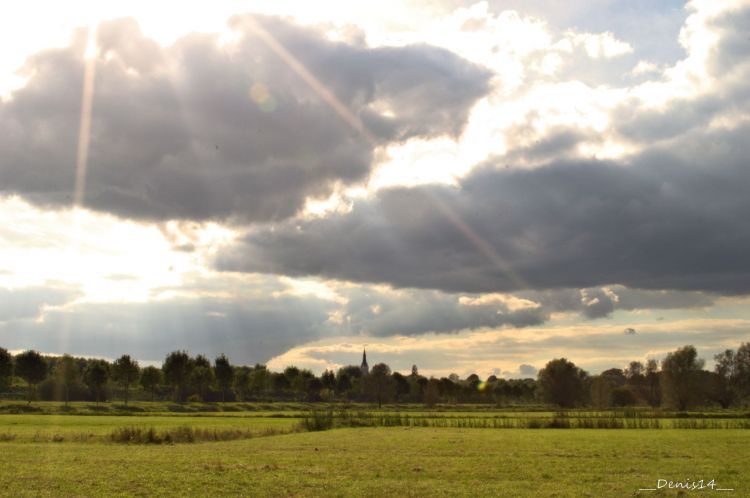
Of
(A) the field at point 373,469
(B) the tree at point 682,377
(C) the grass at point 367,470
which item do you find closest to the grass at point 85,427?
(A) the field at point 373,469

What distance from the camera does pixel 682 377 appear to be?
186 metres

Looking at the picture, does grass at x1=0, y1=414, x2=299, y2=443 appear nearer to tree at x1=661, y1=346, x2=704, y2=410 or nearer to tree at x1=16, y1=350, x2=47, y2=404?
tree at x1=16, y1=350, x2=47, y2=404

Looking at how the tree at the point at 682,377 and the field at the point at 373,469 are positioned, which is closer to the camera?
the field at the point at 373,469

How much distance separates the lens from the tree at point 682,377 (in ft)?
604

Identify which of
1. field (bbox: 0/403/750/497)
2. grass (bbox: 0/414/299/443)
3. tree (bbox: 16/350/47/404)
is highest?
tree (bbox: 16/350/47/404)

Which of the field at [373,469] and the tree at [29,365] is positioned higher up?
the tree at [29,365]

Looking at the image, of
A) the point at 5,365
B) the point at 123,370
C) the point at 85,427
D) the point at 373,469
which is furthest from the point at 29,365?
the point at 373,469

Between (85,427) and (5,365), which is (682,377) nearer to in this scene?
(85,427)

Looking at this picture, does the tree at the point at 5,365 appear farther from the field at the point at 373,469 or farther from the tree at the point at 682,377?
the tree at the point at 682,377

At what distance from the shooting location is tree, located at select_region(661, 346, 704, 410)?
604ft

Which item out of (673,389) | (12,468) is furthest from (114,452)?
(673,389)

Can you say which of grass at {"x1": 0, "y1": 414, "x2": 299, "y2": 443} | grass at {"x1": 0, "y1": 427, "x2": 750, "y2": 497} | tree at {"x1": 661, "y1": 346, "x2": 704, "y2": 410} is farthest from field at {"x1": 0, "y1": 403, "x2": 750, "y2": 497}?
tree at {"x1": 661, "y1": 346, "x2": 704, "y2": 410}

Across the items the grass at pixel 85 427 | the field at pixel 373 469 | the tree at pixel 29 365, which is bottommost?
the grass at pixel 85 427

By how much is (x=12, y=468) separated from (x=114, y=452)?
44.7 feet
